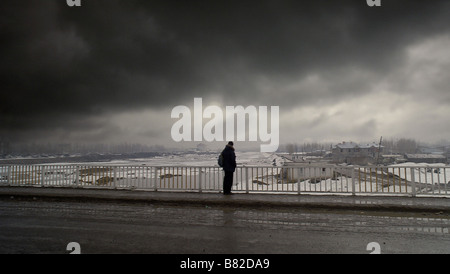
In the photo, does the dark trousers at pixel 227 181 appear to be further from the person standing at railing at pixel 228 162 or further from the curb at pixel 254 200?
the curb at pixel 254 200

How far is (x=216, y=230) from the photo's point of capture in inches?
241

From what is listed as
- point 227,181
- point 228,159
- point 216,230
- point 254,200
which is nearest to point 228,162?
point 228,159

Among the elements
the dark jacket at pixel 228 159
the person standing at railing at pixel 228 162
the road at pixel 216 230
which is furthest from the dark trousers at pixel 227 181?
the road at pixel 216 230

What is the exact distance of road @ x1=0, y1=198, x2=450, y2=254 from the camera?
4883mm

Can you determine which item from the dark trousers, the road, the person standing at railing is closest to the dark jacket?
the person standing at railing

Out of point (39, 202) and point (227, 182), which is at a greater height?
point (227, 182)

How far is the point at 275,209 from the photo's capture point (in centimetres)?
860

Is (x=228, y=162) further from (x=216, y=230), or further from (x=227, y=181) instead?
(x=216, y=230)

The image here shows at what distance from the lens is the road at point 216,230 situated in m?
4.88

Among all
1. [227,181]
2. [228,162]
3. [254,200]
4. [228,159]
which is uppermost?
[228,159]

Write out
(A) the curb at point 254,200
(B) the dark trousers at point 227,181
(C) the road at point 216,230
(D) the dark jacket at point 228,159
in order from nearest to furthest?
(C) the road at point 216,230 < (A) the curb at point 254,200 < (D) the dark jacket at point 228,159 < (B) the dark trousers at point 227,181

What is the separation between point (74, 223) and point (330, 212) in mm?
7844
